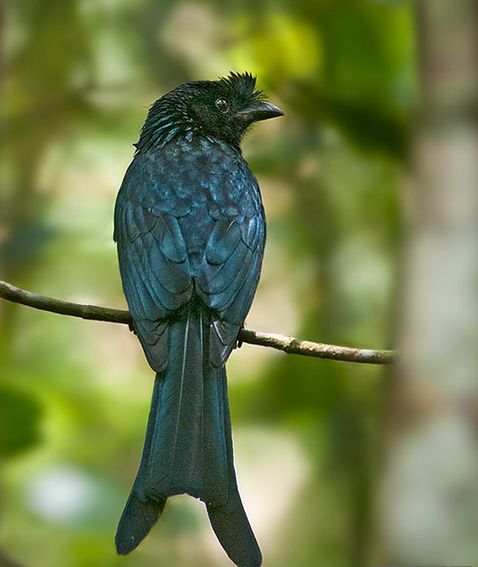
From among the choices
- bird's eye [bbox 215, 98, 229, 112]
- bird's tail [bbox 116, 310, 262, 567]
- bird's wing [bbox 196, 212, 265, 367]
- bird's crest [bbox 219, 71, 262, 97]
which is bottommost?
bird's tail [bbox 116, 310, 262, 567]

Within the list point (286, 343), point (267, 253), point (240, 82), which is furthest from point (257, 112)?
point (286, 343)

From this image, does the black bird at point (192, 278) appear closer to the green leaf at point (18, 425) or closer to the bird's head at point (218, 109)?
the bird's head at point (218, 109)

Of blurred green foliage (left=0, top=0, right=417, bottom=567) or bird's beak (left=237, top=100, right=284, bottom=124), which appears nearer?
bird's beak (left=237, top=100, right=284, bottom=124)

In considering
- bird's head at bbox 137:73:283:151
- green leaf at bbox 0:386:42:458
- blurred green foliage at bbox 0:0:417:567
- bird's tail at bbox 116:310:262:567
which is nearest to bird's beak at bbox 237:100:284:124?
bird's head at bbox 137:73:283:151

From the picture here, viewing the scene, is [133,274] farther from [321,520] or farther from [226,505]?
[321,520]

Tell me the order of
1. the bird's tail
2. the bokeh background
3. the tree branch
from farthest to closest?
the bokeh background, the tree branch, the bird's tail

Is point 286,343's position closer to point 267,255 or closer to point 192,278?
point 192,278

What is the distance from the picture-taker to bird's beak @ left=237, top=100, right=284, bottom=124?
5.17 metres

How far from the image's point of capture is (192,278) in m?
4.01

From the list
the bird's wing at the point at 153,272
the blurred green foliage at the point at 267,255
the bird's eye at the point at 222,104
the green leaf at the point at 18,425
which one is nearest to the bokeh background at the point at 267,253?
the blurred green foliage at the point at 267,255

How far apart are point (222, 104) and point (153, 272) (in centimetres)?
146

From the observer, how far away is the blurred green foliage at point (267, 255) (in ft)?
17.8

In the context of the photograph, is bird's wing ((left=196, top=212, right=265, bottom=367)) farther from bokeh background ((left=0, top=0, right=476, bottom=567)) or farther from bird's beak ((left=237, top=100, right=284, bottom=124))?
bokeh background ((left=0, top=0, right=476, bottom=567))

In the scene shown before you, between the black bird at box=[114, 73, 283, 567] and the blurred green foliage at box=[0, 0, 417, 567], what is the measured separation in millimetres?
649
